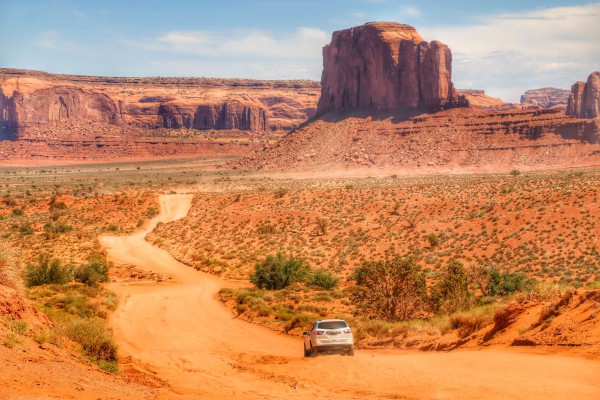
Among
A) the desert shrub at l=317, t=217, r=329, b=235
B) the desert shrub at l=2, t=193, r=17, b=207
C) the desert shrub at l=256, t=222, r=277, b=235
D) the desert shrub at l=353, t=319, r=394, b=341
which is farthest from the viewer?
the desert shrub at l=2, t=193, r=17, b=207

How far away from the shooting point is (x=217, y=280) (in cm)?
3719

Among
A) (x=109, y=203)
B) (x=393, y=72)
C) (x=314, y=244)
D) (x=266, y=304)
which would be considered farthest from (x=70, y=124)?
(x=266, y=304)

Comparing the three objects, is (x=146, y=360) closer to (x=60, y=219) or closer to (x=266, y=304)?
(x=266, y=304)

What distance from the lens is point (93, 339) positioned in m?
15.8

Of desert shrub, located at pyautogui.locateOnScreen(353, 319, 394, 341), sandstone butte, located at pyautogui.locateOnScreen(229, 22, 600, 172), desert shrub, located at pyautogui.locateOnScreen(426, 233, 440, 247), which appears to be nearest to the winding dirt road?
desert shrub, located at pyautogui.locateOnScreen(353, 319, 394, 341)

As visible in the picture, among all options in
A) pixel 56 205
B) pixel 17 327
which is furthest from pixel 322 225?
pixel 17 327

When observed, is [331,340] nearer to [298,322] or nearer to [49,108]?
[298,322]

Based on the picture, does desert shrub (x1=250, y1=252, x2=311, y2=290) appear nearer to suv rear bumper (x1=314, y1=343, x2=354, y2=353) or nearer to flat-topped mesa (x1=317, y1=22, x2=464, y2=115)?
suv rear bumper (x1=314, y1=343, x2=354, y2=353)

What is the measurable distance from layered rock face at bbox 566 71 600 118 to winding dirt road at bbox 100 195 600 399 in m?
126

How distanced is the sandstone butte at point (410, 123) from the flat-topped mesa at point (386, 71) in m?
0.19

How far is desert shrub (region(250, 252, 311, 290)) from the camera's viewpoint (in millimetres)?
33531

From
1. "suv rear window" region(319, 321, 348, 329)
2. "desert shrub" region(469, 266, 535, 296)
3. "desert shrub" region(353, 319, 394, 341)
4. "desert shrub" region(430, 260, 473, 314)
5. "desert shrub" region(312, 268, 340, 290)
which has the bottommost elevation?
"desert shrub" region(312, 268, 340, 290)

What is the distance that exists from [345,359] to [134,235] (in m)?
41.5

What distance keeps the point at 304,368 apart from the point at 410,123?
104 m
